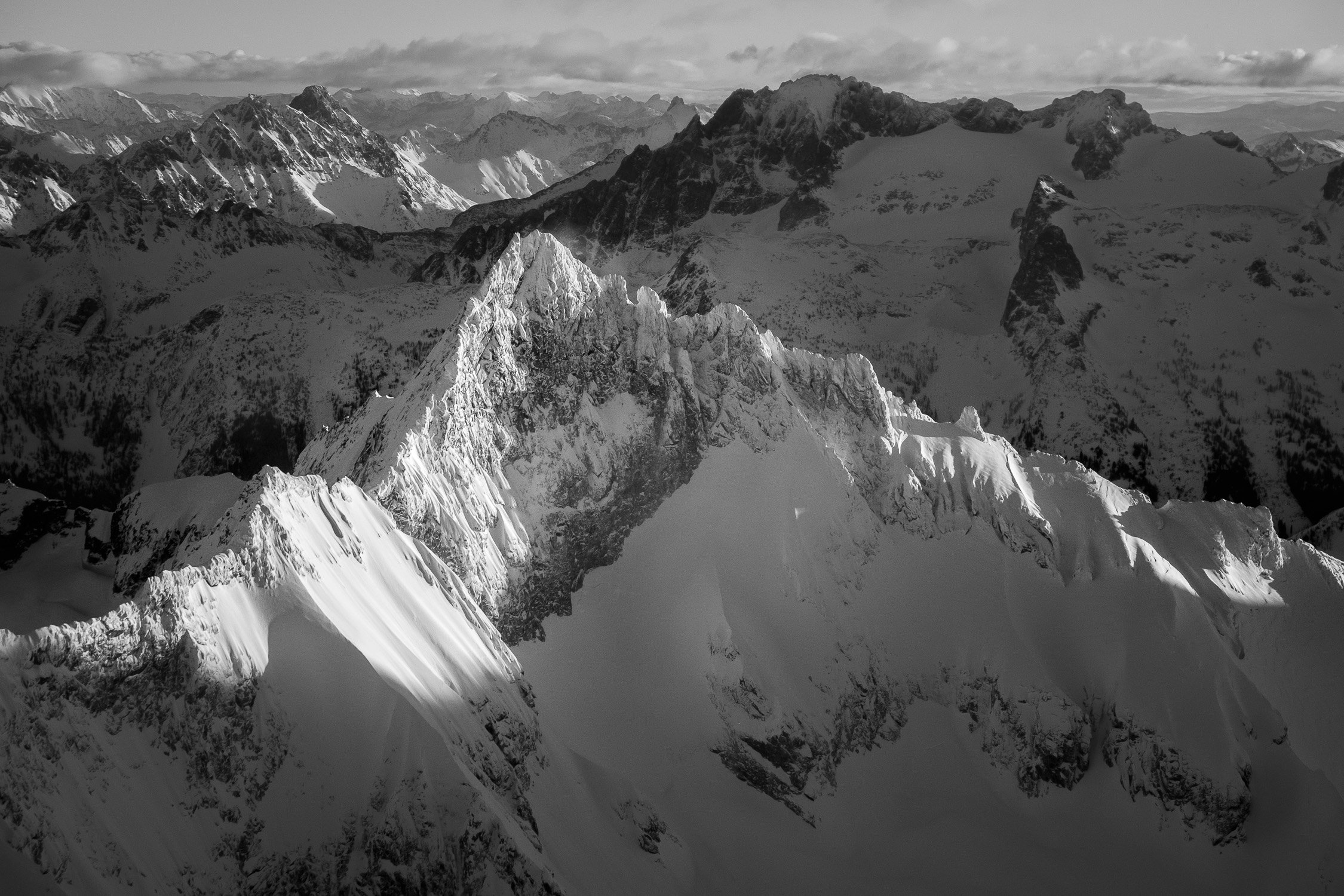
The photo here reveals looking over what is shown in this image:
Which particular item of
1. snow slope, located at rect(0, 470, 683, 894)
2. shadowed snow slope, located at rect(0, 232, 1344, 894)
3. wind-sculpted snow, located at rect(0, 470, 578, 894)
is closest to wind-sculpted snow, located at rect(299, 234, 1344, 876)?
shadowed snow slope, located at rect(0, 232, 1344, 894)

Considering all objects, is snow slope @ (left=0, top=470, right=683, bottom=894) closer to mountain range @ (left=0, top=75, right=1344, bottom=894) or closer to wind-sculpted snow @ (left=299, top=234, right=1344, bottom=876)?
mountain range @ (left=0, top=75, right=1344, bottom=894)

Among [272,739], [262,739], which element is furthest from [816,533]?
[262,739]

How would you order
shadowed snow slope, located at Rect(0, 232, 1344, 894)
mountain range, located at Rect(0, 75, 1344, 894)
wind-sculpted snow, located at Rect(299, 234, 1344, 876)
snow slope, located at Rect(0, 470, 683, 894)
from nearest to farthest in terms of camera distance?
snow slope, located at Rect(0, 470, 683, 894) → mountain range, located at Rect(0, 75, 1344, 894) → shadowed snow slope, located at Rect(0, 232, 1344, 894) → wind-sculpted snow, located at Rect(299, 234, 1344, 876)

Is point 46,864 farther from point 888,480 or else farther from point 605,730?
point 888,480

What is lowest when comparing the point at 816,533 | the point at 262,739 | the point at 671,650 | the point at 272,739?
the point at 671,650

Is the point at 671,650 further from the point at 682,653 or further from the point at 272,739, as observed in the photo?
the point at 272,739

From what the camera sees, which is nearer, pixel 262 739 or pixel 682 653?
pixel 262 739

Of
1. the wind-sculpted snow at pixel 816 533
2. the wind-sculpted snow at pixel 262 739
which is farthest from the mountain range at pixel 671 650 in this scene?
the wind-sculpted snow at pixel 816 533

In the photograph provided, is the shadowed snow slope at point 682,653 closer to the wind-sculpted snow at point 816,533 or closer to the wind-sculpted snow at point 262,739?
the wind-sculpted snow at point 262,739

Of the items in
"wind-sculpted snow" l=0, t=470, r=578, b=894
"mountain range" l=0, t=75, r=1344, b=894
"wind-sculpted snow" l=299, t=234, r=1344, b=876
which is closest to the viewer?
"wind-sculpted snow" l=0, t=470, r=578, b=894
